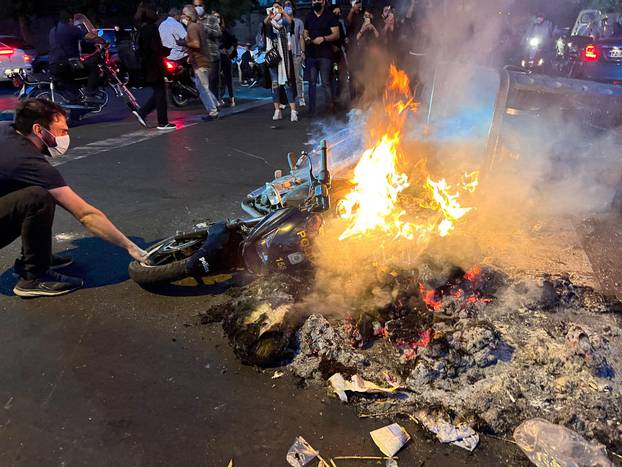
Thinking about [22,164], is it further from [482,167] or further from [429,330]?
[482,167]

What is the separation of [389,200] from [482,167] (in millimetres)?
1245

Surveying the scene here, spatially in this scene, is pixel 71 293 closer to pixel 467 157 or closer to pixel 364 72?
pixel 467 157

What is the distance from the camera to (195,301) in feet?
11.4

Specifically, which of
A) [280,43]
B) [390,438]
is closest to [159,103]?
[280,43]

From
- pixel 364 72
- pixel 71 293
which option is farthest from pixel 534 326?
pixel 364 72

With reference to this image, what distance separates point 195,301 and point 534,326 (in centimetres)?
236

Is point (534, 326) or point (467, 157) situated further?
point (467, 157)

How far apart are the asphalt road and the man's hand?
1.08 feet

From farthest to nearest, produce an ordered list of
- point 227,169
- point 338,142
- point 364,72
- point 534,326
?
point 364,72 → point 227,169 → point 338,142 → point 534,326

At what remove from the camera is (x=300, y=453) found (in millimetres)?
2207

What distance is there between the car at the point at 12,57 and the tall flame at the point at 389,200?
14.5 m

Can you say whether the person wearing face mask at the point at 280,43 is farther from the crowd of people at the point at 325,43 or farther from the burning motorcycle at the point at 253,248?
the burning motorcycle at the point at 253,248

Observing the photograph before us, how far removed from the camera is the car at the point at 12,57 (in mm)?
14258

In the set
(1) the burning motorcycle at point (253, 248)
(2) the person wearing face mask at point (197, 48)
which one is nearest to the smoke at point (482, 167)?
(1) the burning motorcycle at point (253, 248)
